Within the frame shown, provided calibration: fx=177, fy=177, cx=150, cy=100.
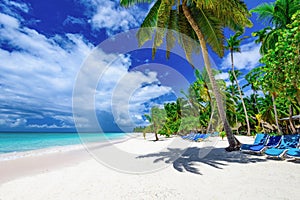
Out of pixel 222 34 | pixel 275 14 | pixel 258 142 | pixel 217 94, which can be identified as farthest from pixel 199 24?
pixel 275 14

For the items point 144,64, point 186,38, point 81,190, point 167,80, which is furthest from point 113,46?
point 81,190

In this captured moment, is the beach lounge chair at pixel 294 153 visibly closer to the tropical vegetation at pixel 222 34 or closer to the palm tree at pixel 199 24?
the tropical vegetation at pixel 222 34

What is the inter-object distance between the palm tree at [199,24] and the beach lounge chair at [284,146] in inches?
86.3

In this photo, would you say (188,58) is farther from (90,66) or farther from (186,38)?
(90,66)

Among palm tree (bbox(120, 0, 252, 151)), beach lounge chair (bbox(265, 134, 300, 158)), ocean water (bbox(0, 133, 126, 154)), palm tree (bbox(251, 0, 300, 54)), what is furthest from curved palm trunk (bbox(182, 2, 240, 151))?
ocean water (bbox(0, 133, 126, 154))

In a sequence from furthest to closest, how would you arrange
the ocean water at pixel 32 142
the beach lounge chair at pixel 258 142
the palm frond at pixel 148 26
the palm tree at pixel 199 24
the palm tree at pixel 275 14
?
the ocean water at pixel 32 142 → the palm tree at pixel 275 14 → the palm frond at pixel 148 26 → the palm tree at pixel 199 24 → the beach lounge chair at pixel 258 142

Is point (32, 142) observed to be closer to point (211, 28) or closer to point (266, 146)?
point (211, 28)

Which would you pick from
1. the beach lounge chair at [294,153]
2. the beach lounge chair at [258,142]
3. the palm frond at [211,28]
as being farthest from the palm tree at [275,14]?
the beach lounge chair at [294,153]

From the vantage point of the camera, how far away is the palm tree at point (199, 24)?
8.42 meters

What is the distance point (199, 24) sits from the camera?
9.98 metres

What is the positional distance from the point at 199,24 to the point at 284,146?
23.8ft

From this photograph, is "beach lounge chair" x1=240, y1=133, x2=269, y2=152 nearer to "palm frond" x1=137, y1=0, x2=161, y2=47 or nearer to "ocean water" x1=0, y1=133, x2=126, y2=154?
"palm frond" x1=137, y1=0, x2=161, y2=47

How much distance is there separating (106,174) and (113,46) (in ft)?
29.8

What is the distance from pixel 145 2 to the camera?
31.8 feet
